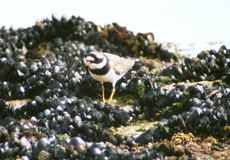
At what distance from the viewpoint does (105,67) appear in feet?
17.2

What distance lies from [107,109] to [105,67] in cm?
67

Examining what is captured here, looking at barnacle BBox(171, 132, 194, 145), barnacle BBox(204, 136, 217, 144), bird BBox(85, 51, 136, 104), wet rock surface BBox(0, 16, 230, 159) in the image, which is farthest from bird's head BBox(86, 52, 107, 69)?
barnacle BBox(204, 136, 217, 144)

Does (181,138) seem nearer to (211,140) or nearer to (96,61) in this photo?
(211,140)

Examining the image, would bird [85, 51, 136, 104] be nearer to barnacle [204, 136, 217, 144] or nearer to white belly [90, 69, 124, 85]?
white belly [90, 69, 124, 85]

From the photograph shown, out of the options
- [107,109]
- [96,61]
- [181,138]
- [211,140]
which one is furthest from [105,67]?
[211,140]

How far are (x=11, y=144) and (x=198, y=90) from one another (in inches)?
82.0

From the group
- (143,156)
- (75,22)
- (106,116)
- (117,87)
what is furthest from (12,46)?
(143,156)

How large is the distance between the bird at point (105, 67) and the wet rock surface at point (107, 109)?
27cm

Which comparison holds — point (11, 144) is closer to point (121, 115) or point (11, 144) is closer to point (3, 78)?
point (121, 115)

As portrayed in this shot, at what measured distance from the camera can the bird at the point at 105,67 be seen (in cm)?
521

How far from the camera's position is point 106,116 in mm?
4590

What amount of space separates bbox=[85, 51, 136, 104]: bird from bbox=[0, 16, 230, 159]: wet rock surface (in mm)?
275

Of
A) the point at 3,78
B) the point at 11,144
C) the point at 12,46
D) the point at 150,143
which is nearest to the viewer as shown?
the point at 11,144

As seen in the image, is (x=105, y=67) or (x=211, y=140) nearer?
(x=211, y=140)
